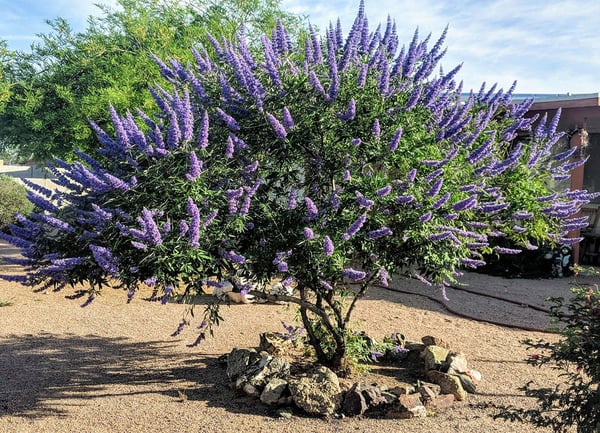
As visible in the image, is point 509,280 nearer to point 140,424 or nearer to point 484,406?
point 484,406

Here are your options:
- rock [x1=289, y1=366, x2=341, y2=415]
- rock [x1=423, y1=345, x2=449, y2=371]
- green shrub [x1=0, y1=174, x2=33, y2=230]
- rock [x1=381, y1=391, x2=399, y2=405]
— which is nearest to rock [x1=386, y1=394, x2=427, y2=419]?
rock [x1=381, y1=391, x2=399, y2=405]

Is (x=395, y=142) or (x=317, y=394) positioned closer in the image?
(x=395, y=142)

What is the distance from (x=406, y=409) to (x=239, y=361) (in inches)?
70.7

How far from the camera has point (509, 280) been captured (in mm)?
12820

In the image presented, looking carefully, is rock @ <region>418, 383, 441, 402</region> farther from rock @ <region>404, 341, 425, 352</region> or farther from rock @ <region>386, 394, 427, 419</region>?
rock @ <region>404, 341, 425, 352</region>

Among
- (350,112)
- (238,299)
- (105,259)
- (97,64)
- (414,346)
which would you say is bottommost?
(414,346)

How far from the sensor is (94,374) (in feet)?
20.4

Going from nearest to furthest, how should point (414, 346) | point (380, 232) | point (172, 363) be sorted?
point (380, 232) < point (172, 363) < point (414, 346)

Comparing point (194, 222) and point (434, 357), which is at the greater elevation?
point (194, 222)

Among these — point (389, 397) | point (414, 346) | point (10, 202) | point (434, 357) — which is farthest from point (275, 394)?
point (10, 202)

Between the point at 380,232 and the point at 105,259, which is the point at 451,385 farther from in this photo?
the point at 105,259

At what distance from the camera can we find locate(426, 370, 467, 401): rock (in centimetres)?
543

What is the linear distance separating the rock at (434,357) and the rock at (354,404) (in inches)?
49.0

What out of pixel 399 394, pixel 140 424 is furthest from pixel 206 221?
pixel 399 394
